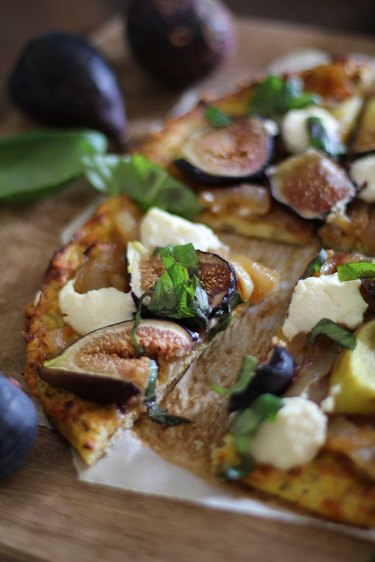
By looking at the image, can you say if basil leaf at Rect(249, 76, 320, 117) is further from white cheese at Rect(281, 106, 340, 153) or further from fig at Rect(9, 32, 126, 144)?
fig at Rect(9, 32, 126, 144)

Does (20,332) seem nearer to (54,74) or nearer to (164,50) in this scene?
(54,74)

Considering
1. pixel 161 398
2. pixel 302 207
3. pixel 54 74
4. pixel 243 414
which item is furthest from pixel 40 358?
pixel 54 74

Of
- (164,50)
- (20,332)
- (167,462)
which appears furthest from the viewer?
(164,50)

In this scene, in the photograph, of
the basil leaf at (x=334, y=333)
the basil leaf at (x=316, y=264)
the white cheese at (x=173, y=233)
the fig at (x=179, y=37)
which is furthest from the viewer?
the fig at (x=179, y=37)

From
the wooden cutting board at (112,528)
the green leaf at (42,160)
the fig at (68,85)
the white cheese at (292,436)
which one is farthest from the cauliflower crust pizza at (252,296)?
the fig at (68,85)

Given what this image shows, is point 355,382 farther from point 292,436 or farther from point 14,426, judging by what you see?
point 14,426

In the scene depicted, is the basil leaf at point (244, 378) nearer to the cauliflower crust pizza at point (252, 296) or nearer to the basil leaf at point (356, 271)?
the cauliflower crust pizza at point (252, 296)
